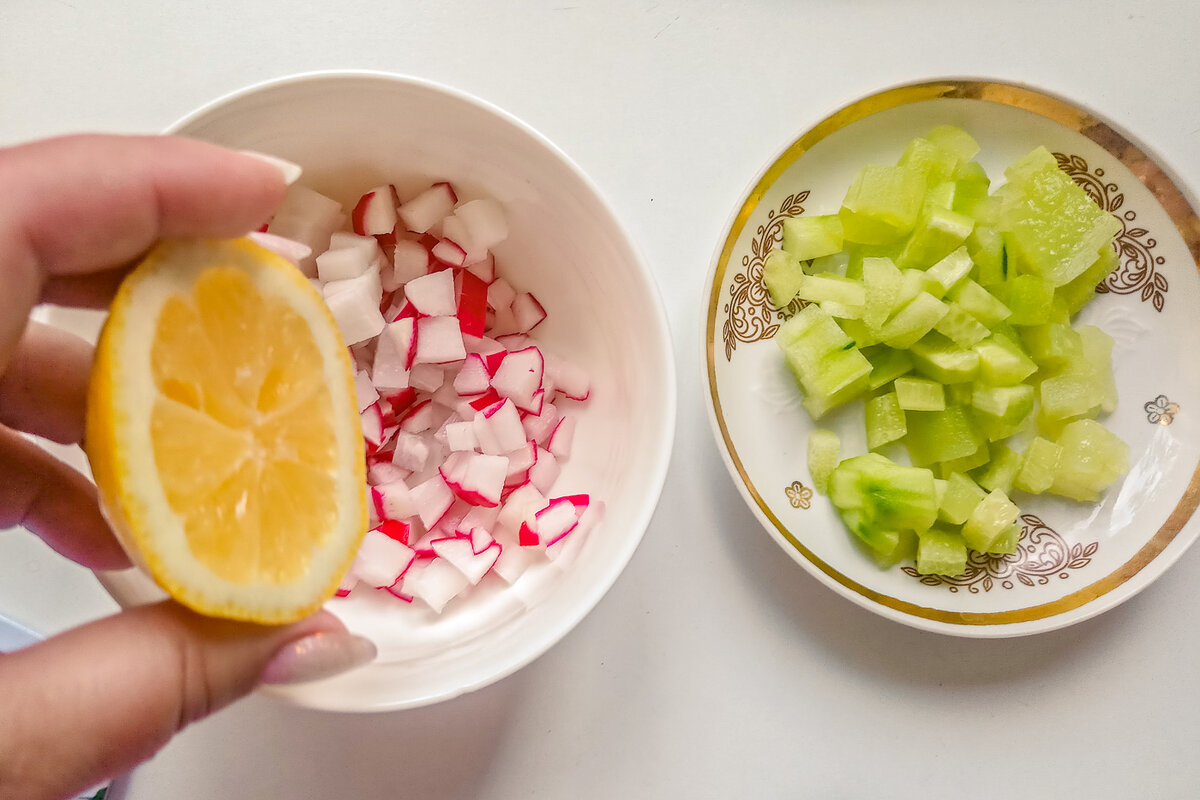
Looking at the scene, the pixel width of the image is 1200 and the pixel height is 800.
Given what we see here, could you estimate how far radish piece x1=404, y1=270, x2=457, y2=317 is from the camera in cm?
82

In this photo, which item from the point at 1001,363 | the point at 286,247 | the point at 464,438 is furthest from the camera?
the point at 1001,363

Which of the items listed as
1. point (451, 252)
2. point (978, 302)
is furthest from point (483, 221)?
point (978, 302)

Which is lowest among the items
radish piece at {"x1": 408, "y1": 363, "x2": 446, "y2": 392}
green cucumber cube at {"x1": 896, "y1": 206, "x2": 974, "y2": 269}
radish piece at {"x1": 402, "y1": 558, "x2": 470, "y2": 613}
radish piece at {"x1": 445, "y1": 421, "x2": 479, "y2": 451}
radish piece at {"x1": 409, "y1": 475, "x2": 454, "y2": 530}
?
radish piece at {"x1": 402, "y1": 558, "x2": 470, "y2": 613}

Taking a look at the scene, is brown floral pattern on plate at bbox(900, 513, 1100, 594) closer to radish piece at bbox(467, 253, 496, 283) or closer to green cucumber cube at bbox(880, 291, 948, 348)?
green cucumber cube at bbox(880, 291, 948, 348)

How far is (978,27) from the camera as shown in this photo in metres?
1.02

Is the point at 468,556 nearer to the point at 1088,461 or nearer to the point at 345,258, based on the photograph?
the point at 345,258

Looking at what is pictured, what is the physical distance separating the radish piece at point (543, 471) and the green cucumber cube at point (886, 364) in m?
0.41

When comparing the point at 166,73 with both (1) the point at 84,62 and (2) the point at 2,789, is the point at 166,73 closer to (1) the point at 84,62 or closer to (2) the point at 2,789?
(1) the point at 84,62

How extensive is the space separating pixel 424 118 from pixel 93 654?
534 mm

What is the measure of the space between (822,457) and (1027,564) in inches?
11.7

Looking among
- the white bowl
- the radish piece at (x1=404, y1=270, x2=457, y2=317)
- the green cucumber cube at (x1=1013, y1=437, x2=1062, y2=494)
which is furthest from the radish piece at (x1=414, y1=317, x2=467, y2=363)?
the green cucumber cube at (x1=1013, y1=437, x2=1062, y2=494)

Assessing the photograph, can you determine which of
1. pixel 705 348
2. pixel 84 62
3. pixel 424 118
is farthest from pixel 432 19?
pixel 705 348

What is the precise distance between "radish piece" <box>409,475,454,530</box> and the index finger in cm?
35

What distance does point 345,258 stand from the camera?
0.80m
